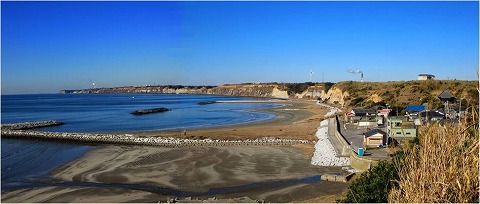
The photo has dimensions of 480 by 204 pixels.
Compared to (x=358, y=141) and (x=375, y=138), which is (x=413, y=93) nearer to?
(x=358, y=141)

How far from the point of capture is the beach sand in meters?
20.2

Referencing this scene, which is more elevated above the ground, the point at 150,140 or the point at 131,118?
the point at 150,140

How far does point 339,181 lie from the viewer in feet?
71.3

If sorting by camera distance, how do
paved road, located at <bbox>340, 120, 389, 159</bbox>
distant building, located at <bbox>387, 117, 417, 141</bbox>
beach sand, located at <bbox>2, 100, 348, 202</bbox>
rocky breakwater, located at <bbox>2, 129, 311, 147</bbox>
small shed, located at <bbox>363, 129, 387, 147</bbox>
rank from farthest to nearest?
rocky breakwater, located at <bbox>2, 129, 311, 147</bbox>
distant building, located at <bbox>387, 117, 417, 141</bbox>
small shed, located at <bbox>363, 129, 387, 147</bbox>
paved road, located at <bbox>340, 120, 389, 159</bbox>
beach sand, located at <bbox>2, 100, 348, 202</bbox>

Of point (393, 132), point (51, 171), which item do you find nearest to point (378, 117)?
point (393, 132)

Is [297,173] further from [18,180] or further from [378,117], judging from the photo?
[378,117]

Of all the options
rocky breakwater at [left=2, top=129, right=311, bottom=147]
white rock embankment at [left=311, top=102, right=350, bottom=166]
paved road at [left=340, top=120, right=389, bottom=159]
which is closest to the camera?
paved road at [left=340, top=120, right=389, bottom=159]

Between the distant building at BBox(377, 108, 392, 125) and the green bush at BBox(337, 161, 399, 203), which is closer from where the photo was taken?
the green bush at BBox(337, 161, 399, 203)

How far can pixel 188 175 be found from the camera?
966 inches

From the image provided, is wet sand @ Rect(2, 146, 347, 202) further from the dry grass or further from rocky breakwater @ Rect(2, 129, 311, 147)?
the dry grass

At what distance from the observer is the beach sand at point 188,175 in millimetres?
20156

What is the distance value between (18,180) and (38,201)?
588 centimetres

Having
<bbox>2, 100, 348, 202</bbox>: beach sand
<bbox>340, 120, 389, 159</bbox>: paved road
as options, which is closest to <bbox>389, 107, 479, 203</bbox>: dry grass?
<bbox>2, 100, 348, 202</bbox>: beach sand

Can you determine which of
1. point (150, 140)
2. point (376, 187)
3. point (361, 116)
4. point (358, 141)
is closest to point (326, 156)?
point (358, 141)
